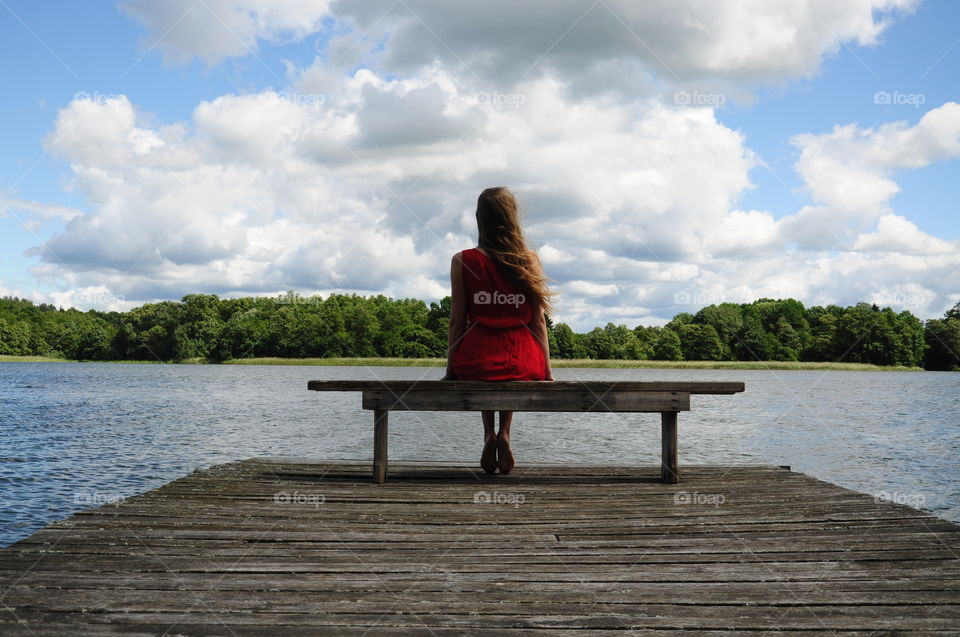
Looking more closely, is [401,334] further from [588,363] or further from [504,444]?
[504,444]

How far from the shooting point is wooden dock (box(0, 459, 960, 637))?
308 cm

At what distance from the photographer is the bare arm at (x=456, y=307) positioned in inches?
237

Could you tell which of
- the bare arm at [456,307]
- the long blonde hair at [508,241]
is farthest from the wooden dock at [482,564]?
the long blonde hair at [508,241]

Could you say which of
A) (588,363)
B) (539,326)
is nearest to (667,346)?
(588,363)

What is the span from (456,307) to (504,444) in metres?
1.31

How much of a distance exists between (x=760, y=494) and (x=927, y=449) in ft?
55.0

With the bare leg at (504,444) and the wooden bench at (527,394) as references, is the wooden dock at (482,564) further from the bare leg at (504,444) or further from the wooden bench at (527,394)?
the wooden bench at (527,394)

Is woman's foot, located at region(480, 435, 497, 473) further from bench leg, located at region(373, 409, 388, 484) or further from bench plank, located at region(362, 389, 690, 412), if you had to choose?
bench leg, located at region(373, 409, 388, 484)

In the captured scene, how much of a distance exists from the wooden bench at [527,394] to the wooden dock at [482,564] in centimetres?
71

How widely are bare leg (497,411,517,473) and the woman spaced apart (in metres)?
0.39

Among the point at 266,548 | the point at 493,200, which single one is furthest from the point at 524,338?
the point at 266,548

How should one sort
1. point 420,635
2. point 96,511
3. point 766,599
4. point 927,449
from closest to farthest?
point 420,635 < point 766,599 < point 96,511 < point 927,449

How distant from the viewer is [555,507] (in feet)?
17.8

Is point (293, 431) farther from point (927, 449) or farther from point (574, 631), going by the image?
point (574, 631)
